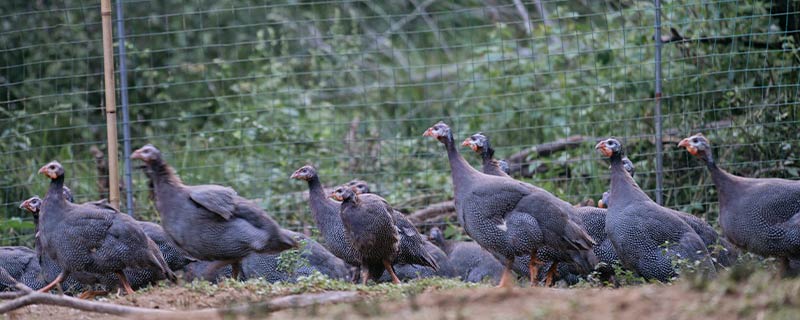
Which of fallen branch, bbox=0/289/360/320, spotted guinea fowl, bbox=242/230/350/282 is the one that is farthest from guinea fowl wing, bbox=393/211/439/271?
fallen branch, bbox=0/289/360/320

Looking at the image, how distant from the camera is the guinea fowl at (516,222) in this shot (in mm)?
8227

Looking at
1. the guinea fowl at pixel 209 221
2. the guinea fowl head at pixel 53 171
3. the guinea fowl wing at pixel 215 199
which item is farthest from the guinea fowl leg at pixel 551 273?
the guinea fowl head at pixel 53 171

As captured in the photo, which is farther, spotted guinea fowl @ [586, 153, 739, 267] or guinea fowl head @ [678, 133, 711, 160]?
guinea fowl head @ [678, 133, 711, 160]

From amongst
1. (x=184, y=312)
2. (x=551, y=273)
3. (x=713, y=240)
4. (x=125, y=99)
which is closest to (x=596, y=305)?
(x=184, y=312)

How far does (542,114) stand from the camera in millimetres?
12156

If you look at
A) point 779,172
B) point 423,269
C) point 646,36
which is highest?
point 646,36

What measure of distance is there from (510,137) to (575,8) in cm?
481

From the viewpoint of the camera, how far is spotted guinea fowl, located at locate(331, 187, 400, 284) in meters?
8.86

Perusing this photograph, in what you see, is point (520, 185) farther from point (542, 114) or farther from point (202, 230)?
point (542, 114)

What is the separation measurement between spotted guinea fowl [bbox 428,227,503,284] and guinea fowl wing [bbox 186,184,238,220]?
236 cm

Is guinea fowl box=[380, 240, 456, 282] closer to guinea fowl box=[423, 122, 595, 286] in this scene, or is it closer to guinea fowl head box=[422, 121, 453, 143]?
guinea fowl head box=[422, 121, 453, 143]

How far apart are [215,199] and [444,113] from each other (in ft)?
16.4

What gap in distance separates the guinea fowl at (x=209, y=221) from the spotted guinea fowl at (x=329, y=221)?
70 cm

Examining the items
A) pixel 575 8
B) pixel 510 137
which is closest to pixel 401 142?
pixel 510 137
